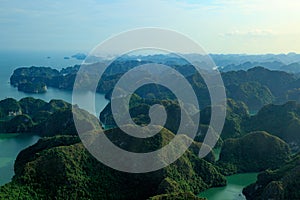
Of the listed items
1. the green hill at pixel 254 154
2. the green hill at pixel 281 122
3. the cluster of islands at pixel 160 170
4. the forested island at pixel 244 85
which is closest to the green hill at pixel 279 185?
the cluster of islands at pixel 160 170

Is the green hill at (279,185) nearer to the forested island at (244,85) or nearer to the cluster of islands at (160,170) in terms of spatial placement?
the cluster of islands at (160,170)

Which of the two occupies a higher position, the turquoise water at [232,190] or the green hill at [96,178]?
the green hill at [96,178]

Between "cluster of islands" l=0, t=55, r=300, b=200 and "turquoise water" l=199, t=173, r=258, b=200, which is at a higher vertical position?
"cluster of islands" l=0, t=55, r=300, b=200

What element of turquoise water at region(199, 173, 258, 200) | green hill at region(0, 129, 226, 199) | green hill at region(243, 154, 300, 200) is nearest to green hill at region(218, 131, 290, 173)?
turquoise water at region(199, 173, 258, 200)

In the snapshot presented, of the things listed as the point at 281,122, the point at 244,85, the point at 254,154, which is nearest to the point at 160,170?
the point at 254,154

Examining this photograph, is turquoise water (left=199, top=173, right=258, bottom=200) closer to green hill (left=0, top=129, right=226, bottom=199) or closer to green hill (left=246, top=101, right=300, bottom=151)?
green hill (left=0, top=129, right=226, bottom=199)

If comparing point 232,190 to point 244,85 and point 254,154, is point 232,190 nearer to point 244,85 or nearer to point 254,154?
point 254,154

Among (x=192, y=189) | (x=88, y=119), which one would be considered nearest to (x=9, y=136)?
(x=88, y=119)

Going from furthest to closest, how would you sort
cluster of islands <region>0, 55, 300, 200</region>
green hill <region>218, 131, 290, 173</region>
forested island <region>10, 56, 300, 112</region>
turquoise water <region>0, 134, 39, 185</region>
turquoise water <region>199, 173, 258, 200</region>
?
forested island <region>10, 56, 300, 112</region> → green hill <region>218, 131, 290, 173</region> → turquoise water <region>0, 134, 39, 185</region> → turquoise water <region>199, 173, 258, 200</region> → cluster of islands <region>0, 55, 300, 200</region>
